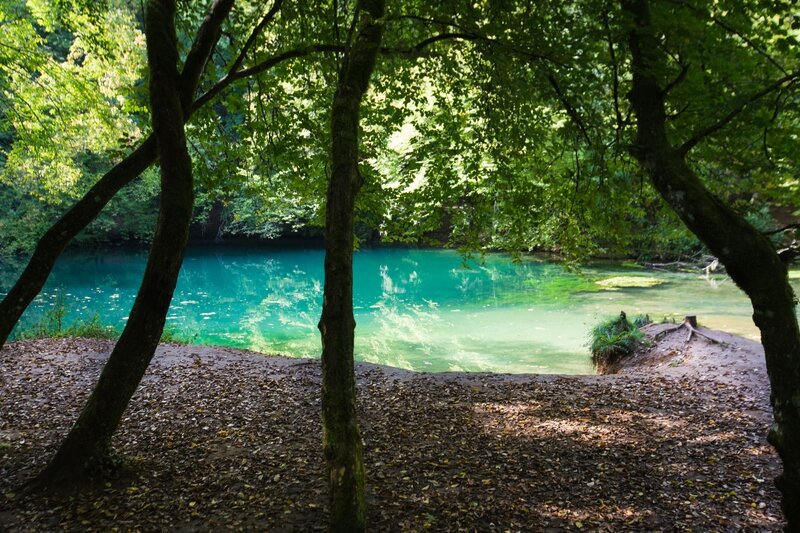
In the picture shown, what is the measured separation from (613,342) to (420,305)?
9.34 meters

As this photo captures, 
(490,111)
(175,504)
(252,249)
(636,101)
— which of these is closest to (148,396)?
(175,504)

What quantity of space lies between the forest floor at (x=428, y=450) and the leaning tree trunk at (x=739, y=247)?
3.29 ft

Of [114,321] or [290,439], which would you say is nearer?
[290,439]

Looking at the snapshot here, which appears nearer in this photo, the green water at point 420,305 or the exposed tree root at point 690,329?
the exposed tree root at point 690,329

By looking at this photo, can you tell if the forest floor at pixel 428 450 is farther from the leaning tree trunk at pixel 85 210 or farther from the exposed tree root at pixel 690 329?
the leaning tree trunk at pixel 85 210

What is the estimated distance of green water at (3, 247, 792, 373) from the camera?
13492 mm

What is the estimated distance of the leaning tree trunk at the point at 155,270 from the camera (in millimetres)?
4301

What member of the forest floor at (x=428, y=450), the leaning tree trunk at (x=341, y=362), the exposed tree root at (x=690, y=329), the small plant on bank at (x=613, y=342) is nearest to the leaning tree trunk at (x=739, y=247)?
the forest floor at (x=428, y=450)

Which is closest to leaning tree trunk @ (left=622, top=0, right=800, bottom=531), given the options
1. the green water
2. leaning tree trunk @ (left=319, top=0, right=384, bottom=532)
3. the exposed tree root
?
leaning tree trunk @ (left=319, top=0, right=384, bottom=532)

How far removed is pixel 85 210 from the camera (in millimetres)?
4711

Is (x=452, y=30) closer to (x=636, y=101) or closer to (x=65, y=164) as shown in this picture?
(x=636, y=101)

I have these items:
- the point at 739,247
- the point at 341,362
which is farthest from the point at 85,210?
the point at 739,247

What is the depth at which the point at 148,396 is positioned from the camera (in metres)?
7.19

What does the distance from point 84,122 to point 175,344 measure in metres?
6.10
